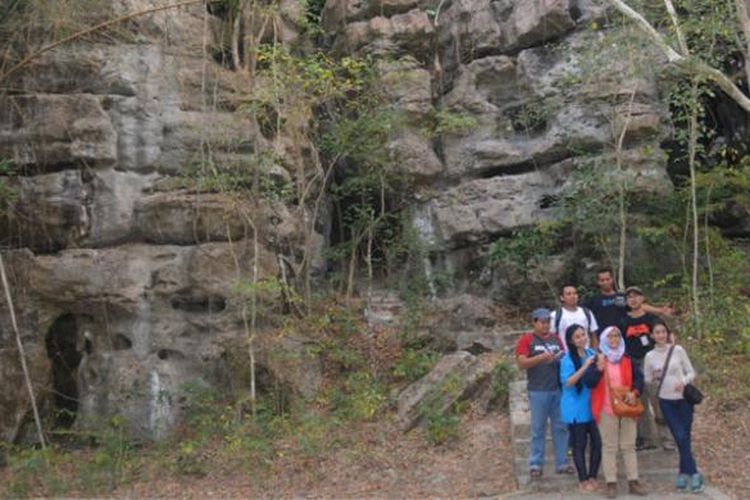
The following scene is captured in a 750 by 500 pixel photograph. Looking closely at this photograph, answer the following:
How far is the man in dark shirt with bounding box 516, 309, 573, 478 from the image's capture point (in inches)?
299

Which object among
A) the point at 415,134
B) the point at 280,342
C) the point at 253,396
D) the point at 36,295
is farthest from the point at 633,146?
the point at 36,295

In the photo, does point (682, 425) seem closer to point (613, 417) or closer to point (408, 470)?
point (613, 417)

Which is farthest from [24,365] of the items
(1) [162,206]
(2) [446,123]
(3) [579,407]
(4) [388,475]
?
(2) [446,123]

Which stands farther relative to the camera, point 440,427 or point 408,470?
point 440,427

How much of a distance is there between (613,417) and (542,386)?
0.76 m

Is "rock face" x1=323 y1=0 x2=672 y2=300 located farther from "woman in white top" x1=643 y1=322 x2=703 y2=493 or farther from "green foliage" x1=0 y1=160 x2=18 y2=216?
"woman in white top" x1=643 y1=322 x2=703 y2=493

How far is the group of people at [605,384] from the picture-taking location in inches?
286

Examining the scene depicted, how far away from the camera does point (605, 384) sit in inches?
288

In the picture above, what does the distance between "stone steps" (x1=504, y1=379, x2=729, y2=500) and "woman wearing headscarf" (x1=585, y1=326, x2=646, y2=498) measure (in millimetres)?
243

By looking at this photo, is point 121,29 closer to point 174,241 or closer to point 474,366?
point 174,241

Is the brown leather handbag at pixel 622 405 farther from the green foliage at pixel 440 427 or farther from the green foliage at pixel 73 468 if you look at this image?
the green foliage at pixel 73 468

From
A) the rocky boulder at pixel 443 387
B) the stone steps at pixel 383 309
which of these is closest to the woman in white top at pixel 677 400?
the rocky boulder at pixel 443 387

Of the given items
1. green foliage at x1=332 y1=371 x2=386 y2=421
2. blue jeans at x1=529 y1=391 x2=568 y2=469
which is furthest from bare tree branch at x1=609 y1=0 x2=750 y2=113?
green foliage at x1=332 y1=371 x2=386 y2=421

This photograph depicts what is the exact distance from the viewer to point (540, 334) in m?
7.71
